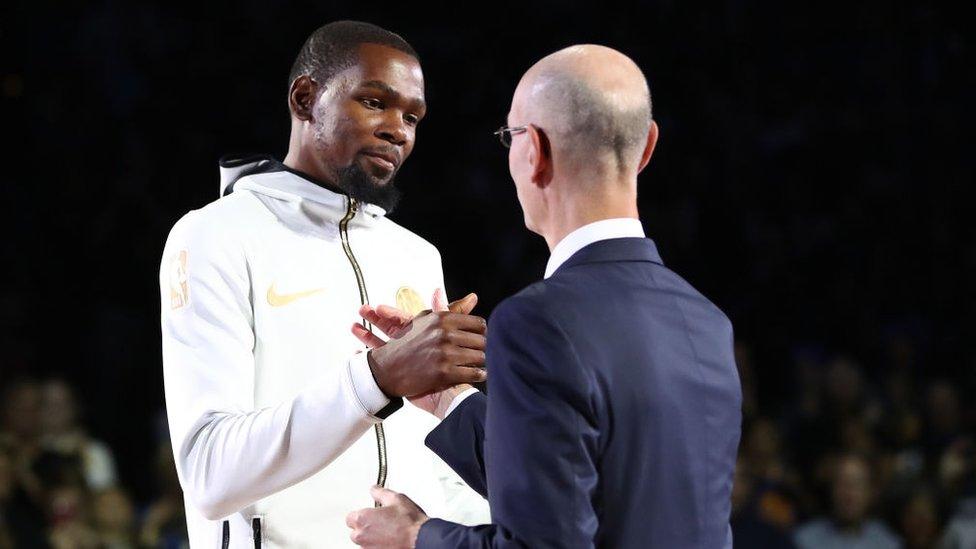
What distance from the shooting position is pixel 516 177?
1.97 metres

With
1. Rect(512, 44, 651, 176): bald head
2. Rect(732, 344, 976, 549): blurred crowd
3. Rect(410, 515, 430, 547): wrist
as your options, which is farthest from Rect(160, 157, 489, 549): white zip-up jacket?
Rect(732, 344, 976, 549): blurred crowd

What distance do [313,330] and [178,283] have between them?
26 centimetres

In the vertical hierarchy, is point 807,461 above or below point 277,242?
below

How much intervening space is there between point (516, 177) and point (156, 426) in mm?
4661

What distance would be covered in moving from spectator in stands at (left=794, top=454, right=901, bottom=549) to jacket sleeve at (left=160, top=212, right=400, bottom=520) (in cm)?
412

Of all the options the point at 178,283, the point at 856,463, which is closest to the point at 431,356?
the point at 178,283

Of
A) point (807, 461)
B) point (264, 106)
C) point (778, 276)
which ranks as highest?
point (264, 106)

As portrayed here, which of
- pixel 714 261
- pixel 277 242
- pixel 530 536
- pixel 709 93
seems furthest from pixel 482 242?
pixel 530 536

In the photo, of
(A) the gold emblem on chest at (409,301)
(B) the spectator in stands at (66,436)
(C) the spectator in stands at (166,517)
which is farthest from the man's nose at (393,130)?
(B) the spectator in stands at (66,436)

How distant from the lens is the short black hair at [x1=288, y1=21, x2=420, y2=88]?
251 cm

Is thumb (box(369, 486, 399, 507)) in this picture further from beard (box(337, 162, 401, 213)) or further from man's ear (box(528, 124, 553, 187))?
beard (box(337, 162, 401, 213))

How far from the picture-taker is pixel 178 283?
2.31 meters

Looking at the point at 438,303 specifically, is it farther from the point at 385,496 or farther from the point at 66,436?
the point at 66,436

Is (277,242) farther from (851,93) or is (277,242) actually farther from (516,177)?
(851,93)
